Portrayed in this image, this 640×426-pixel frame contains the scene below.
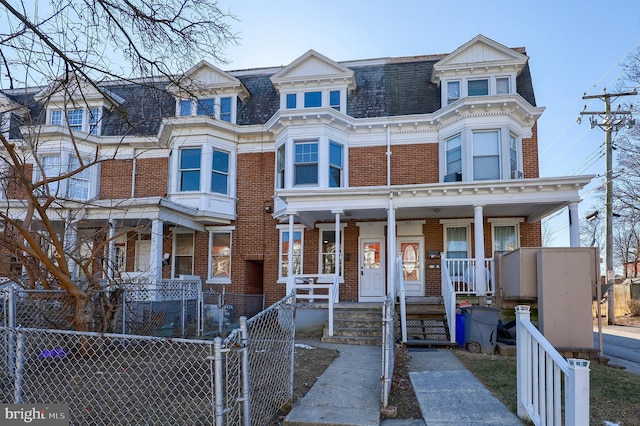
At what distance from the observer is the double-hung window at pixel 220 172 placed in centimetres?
1512

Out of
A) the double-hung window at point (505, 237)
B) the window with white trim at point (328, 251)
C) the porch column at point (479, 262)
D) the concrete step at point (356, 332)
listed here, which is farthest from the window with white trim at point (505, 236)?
the concrete step at point (356, 332)

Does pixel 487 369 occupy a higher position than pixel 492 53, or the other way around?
pixel 492 53

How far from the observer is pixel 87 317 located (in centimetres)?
622

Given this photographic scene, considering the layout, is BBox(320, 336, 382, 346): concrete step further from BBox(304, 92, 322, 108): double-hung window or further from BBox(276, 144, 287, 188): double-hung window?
BBox(304, 92, 322, 108): double-hung window

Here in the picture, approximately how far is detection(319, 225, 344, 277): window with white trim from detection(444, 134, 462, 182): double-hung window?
3799 millimetres

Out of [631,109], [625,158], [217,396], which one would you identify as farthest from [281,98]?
[625,158]

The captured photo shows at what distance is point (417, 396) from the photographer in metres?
5.52

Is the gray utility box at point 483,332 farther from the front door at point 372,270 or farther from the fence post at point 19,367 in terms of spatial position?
the fence post at point 19,367

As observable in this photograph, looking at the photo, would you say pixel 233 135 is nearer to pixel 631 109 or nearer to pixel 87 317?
pixel 87 317

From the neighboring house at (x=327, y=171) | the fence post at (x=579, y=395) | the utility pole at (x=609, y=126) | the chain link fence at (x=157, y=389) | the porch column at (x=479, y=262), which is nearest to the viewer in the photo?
the fence post at (x=579, y=395)

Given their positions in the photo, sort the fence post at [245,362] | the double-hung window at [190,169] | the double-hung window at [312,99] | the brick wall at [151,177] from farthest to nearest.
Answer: the brick wall at [151,177]
the double-hung window at [312,99]
the double-hung window at [190,169]
the fence post at [245,362]

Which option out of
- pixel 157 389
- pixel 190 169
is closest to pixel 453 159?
pixel 190 169

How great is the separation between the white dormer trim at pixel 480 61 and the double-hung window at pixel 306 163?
15.7 feet

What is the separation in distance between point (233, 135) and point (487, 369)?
11301 mm
